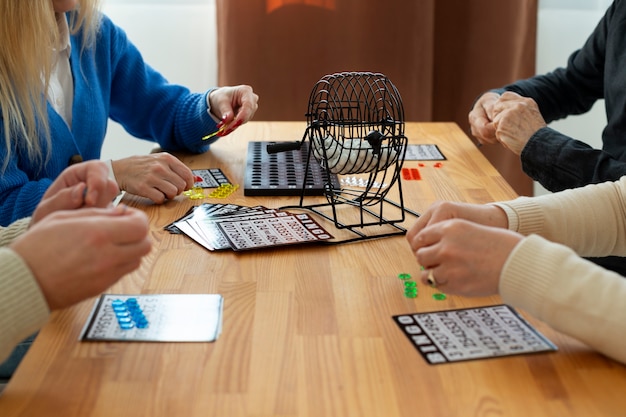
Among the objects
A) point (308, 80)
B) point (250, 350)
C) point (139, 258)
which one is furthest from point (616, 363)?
point (308, 80)

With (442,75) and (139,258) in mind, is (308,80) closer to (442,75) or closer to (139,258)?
(442,75)

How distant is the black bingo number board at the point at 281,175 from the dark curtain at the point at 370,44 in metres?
0.97

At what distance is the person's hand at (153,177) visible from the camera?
4.65 ft

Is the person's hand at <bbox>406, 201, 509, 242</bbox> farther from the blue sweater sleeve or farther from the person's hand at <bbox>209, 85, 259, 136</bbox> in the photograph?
the blue sweater sleeve

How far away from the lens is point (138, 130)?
191cm

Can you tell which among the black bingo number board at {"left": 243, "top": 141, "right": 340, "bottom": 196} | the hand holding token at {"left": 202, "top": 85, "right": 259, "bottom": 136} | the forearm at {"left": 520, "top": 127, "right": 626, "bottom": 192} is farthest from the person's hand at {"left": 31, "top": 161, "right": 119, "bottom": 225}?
the forearm at {"left": 520, "top": 127, "right": 626, "bottom": 192}

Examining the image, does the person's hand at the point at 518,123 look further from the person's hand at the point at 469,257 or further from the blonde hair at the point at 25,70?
the blonde hair at the point at 25,70

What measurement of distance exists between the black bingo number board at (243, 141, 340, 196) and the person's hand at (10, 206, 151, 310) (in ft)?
2.03


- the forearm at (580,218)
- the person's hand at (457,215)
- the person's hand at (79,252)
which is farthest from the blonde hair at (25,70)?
the forearm at (580,218)

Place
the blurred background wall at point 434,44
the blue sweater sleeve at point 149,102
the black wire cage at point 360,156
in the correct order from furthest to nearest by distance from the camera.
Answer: the blurred background wall at point 434,44 → the blue sweater sleeve at point 149,102 → the black wire cage at point 360,156

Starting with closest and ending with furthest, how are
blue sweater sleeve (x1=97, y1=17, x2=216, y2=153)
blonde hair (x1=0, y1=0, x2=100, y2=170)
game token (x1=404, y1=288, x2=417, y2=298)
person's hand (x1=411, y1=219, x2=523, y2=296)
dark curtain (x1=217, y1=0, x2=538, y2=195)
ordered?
person's hand (x1=411, y1=219, x2=523, y2=296)
game token (x1=404, y1=288, x2=417, y2=298)
blonde hair (x1=0, y1=0, x2=100, y2=170)
blue sweater sleeve (x1=97, y1=17, x2=216, y2=153)
dark curtain (x1=217, y1=0, x2=538, y2=195)

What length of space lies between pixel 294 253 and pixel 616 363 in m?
0.50

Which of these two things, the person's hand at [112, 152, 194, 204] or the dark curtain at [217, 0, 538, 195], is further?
the dark curtain at [217, 0, 538, 195]

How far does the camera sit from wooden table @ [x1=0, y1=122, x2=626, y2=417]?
784 mm
